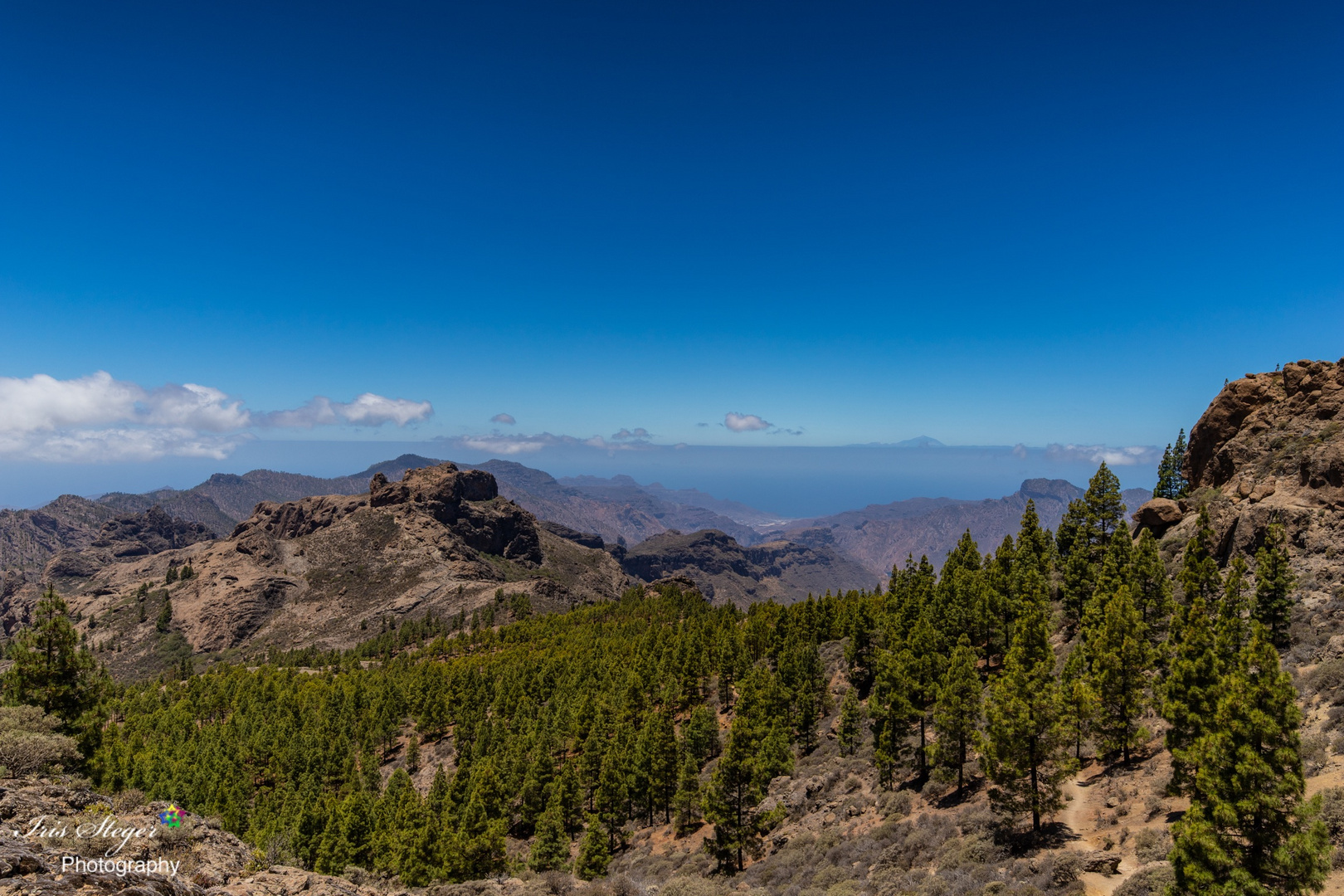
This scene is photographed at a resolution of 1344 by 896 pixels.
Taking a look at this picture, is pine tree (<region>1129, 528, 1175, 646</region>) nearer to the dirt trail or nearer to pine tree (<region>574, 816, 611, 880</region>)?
the dirt trail

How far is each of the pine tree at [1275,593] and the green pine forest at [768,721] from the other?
133 millimetres

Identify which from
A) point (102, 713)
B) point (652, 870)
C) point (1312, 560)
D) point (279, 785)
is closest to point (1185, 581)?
point (1312, 560)

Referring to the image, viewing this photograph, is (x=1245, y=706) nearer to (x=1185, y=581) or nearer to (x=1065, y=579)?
(x=1185, y=581)

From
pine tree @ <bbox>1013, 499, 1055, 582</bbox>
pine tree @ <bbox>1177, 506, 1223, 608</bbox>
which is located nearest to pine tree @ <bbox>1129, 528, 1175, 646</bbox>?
pine tree @ <bbox>1177, 506, 1223, 608</bbox>

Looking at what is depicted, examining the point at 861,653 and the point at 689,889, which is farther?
the point at 861,653

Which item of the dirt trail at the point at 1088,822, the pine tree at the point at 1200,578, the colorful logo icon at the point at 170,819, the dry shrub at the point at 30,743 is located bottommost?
the dirt trail at the point at 1088,822

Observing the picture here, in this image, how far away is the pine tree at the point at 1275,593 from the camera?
38881 mm

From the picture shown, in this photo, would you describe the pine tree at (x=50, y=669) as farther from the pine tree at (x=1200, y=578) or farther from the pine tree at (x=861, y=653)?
the pine tree at (x=1200, y=578)

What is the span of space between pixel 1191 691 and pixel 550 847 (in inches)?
1749

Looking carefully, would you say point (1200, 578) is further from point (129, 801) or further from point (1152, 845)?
point (129, 801)

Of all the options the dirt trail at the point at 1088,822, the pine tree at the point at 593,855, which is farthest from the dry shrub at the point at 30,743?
the dirt trail at the point at 1088,822

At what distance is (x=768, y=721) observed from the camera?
5625cm

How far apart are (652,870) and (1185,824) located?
119 feet

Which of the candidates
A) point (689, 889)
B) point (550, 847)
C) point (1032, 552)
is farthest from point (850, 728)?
point (1032, 552)
